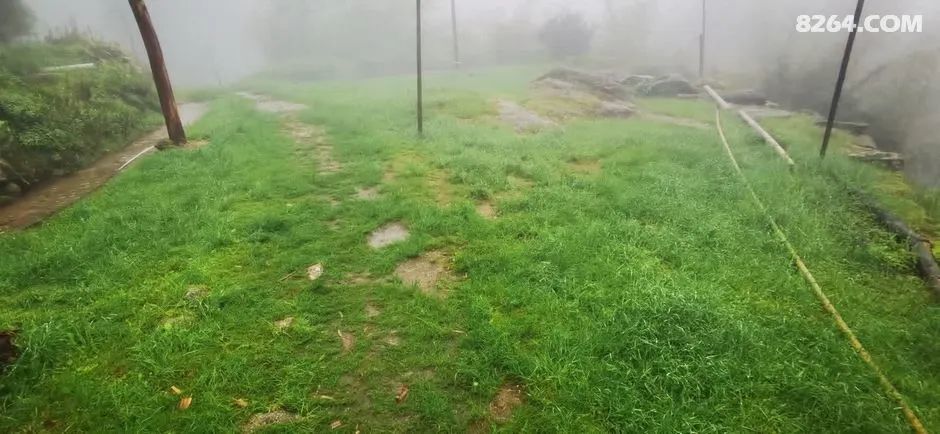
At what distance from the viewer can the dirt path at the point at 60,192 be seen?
837cm

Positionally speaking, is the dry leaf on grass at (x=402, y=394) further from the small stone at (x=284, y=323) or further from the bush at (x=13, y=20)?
the bush at (x=13, y=20)

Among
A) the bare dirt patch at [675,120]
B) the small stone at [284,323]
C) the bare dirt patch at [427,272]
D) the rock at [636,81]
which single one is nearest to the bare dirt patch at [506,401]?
the bare dirt patch at [427,272]

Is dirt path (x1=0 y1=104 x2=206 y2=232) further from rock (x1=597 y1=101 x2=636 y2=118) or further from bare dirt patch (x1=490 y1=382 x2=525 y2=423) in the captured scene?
rock (x1=597 y1=101 x2=636 y2=118)

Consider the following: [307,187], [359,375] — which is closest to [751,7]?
[307,187]

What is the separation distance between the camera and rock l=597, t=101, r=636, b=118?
19828 mm

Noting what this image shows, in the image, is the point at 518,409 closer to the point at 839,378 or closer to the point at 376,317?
the point at 376,317

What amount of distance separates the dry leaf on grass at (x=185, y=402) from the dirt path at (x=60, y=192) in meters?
6.46

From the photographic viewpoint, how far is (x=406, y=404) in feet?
13.8

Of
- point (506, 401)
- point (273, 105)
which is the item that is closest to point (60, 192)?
point (506, 401)

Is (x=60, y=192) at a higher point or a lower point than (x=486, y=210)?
higher

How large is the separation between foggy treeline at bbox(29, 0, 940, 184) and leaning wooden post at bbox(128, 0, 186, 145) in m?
18.4

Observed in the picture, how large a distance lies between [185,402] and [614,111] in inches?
765

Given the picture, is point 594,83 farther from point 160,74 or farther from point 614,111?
point 160,74

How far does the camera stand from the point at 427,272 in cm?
642
